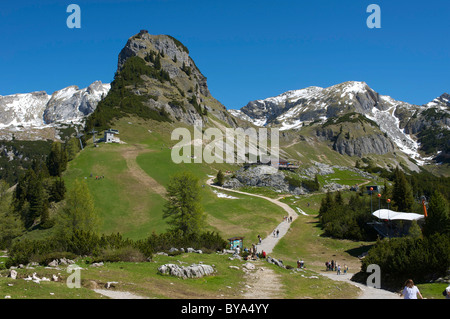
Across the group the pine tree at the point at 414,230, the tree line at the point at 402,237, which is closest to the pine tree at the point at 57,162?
the tree line at the point at 402,237

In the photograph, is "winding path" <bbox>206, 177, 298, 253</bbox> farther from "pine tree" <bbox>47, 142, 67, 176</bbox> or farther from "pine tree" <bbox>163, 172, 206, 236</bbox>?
"pine tree" <bbox>47, 142, 67, 176</bbox>

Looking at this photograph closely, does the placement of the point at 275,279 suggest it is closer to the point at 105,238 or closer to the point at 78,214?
the point at 105,238

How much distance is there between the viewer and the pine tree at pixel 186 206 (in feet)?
164

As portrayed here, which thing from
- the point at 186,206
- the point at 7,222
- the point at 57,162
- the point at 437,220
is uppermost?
the point at 57,162

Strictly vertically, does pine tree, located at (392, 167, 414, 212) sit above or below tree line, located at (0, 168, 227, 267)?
above

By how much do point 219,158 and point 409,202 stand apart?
282 feet

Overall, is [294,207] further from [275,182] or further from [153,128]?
[153,128]

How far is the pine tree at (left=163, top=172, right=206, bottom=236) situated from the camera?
164 feet

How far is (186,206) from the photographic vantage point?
2020 inches

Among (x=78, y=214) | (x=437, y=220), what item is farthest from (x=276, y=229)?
(x=78, y=214)

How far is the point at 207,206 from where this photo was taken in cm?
7400

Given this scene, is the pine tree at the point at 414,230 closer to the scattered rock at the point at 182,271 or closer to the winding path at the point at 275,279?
the winding path at the point at 275,279

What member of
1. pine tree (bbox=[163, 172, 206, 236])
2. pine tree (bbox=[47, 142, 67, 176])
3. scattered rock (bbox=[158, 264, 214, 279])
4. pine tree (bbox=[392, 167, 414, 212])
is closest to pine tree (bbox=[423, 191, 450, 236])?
pine tree (bbox=[392, 167, 414, 212])
